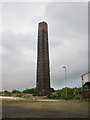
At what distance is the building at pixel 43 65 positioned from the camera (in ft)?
225

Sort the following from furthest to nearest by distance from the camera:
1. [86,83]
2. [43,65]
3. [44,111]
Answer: [43,65]
[86,83]
[44,111]

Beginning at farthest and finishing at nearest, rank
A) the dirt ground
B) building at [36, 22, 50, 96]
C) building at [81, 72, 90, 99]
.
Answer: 1. building at [36, 22, 50, 96]
2. building at [81, 72, 90, 99]
3. the dirt ground

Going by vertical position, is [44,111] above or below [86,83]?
below

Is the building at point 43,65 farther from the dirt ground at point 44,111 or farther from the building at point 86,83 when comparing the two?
the dirt ground at point 44,111

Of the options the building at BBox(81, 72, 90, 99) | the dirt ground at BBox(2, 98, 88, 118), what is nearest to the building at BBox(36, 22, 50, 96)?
the building at BBox(81, 72, 90, 99)

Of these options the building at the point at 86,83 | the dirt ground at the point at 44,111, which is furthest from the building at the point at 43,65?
the dirt ground at the point at 44,111

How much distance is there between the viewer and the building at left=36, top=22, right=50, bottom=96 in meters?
68.6

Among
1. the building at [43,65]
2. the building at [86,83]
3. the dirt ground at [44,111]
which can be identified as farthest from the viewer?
the building at [43,65]

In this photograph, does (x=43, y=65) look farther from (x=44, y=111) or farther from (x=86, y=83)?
(x=44, y=111)

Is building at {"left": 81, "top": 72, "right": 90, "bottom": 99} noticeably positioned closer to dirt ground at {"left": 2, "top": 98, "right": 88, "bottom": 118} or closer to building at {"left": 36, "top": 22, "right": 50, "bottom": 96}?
dirt ground at {"left": 2, "top": 98, "right": 88, "bottom": 118}

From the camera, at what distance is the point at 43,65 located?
6831 cm

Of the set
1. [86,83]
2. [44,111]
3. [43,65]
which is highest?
[43,65]

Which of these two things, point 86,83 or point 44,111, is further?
point 86,83

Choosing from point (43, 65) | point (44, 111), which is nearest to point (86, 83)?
point (43, 65)
